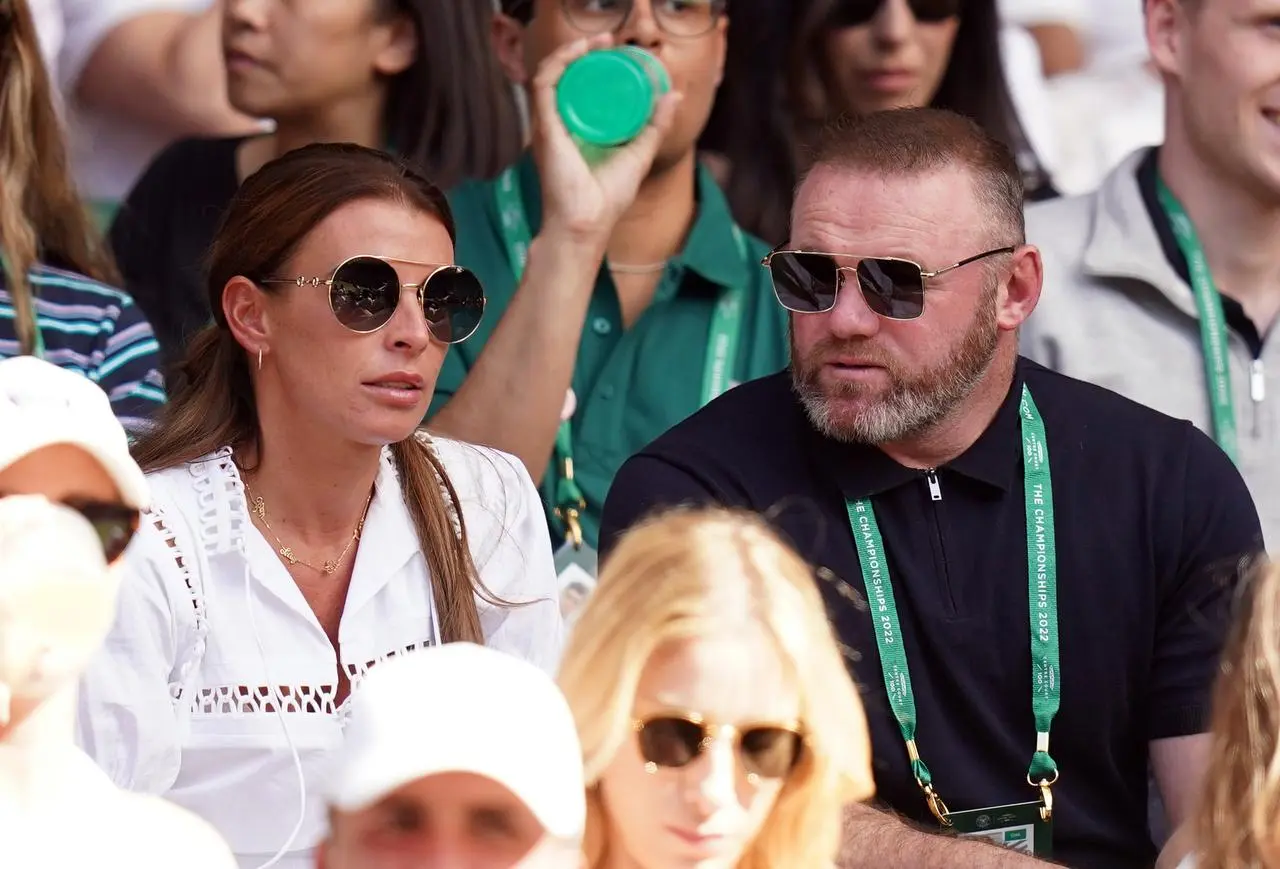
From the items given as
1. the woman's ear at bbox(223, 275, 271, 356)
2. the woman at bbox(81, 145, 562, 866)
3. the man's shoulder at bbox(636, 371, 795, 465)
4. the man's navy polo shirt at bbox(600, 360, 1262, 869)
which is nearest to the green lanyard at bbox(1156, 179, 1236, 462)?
the man's navy polo shirt at bbox(600, 360, 1262, 869)

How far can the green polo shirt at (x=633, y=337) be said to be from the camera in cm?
374

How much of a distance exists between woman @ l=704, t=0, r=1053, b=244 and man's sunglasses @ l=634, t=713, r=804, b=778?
2411mm

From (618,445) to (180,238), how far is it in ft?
3.27

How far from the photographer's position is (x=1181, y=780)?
2.98m

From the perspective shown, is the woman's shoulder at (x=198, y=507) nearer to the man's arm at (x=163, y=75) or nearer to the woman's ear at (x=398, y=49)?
the woman's ear at (x=398, y=49)

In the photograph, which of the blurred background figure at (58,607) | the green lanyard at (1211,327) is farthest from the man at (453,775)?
A: the green lanyard at (1211,327)

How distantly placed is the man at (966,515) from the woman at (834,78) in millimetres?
916

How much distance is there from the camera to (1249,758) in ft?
6.36

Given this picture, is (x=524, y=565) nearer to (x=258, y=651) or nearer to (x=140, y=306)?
(x=258, y=651)

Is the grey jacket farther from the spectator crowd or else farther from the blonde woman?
the blonde woman

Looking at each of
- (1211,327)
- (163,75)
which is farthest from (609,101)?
(1211,327)

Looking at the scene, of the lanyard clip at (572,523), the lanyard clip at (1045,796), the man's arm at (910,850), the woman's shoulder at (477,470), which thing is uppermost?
the woman's shoulder at (477,470)

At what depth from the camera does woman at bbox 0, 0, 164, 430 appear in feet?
11.3

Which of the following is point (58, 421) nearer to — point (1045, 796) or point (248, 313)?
point (248, 313)
